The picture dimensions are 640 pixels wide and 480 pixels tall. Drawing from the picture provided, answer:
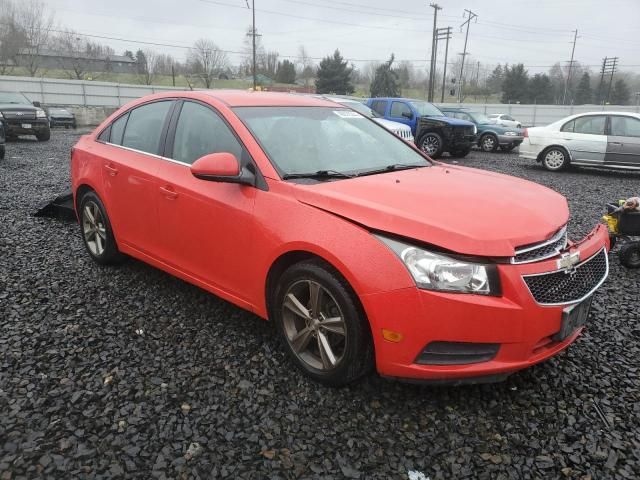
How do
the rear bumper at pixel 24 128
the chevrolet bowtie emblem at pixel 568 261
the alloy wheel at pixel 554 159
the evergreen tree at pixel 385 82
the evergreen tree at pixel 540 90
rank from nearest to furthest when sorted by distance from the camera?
the chevrolet bowtie emblem at pixel 568 261 → the alloy wheel at pixel 554 159 → the rear bumper at pixel 24 128 → the evergreen tree at pixel 385 82 → the evergreen tree at pixel 540 90

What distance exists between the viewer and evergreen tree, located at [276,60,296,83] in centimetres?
7162

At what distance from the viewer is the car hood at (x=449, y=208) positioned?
2.21 m

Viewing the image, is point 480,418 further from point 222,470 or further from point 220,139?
point 220,139

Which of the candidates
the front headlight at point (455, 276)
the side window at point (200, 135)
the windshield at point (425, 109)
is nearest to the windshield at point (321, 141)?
the side window at point (200, 135)

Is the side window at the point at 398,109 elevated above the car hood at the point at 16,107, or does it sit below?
above

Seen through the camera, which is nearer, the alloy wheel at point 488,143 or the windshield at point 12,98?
the windshield at point 12,98

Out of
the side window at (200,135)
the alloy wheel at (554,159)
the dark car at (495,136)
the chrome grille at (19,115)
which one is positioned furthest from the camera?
the dark car at (495,136)

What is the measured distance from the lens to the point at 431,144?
1427cm

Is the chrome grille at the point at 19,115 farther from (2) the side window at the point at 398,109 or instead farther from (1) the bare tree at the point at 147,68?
(1) the bare tree at the point at 147,68

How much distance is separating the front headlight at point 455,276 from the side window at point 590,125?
1145 centimetres

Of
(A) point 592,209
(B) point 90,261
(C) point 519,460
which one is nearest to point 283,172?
(C) point 519,460

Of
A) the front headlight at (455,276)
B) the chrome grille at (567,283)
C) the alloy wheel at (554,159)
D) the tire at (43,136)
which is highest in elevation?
the front headlight at (455,276)

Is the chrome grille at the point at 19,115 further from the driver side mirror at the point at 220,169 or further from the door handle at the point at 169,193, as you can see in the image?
the driver side mirror at the point at 220,169

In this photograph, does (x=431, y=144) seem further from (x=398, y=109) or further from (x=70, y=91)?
(x=70, y=91)
